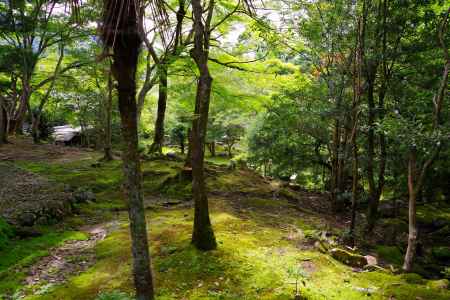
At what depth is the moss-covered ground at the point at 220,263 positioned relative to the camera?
17.9 feet

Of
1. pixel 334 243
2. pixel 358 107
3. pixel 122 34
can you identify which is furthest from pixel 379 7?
pixel 122 34

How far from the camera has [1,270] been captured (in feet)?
Answer: 19.6

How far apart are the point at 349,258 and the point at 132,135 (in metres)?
5.71

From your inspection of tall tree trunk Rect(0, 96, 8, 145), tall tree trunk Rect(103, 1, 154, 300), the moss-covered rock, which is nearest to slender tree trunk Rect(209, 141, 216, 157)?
tall tree trunk Rect(0, 96, 8, 145)

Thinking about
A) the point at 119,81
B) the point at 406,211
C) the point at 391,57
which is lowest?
the point at 406,211

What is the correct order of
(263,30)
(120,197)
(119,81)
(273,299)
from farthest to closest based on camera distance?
(120,197) < (263,30) < (273,299) < (119,81)

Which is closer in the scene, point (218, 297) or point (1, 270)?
point (218, 297)

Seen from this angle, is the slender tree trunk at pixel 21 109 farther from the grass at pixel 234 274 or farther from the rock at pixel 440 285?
the rock at pixel 440 285

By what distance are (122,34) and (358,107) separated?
6.52 m

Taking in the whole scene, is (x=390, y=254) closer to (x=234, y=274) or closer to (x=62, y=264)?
(x=234, y=274)

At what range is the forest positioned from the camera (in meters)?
5.33

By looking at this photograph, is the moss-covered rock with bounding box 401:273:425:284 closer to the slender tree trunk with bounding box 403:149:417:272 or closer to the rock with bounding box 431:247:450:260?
the slender tree trunk with bounding box 403:149:417:272

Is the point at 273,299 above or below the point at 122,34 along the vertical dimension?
below

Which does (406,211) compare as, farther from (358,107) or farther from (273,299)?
(273,299)
